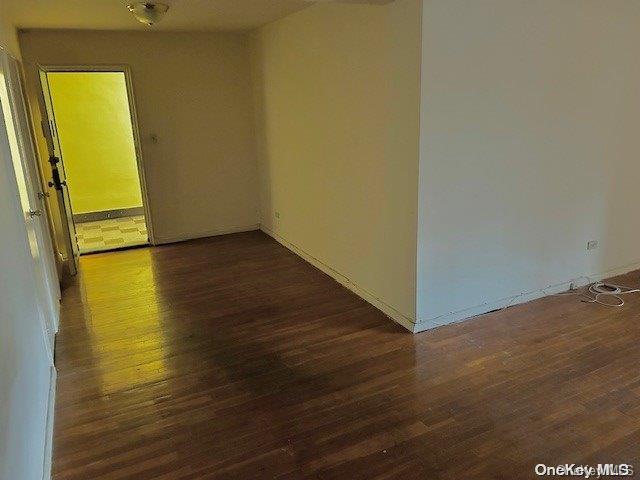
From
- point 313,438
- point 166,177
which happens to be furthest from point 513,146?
point 166,177

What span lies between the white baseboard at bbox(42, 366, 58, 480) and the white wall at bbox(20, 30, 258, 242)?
304 centimetres

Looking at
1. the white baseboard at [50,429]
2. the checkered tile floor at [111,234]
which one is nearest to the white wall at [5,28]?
the white baseboard at [50,429]

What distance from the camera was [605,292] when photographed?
3.84m

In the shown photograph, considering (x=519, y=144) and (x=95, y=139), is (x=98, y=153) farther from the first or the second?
(x=519, y=144)

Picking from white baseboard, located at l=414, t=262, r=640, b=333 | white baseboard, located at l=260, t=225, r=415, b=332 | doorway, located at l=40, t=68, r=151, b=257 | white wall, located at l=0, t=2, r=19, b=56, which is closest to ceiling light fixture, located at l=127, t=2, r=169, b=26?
white wall, located at l=0, t=2, r=19, b=56

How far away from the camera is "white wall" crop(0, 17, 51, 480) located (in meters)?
1.62

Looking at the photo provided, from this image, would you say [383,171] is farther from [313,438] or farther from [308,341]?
[313,438]

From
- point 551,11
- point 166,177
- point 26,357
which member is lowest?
point 26,357

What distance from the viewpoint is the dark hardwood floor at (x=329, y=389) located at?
2170 millimetres

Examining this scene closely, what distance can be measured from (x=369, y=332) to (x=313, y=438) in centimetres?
113

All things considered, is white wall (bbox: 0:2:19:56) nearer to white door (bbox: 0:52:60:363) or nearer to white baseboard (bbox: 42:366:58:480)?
white door (bbox: 0:52:60:363)

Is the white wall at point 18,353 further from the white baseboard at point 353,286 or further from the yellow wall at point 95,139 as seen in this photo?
the yellow wall at point 95,139

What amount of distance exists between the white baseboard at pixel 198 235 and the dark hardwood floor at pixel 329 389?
64.1 inches

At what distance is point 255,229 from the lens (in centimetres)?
618
